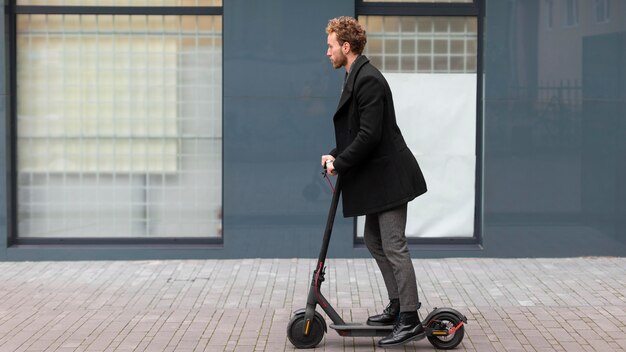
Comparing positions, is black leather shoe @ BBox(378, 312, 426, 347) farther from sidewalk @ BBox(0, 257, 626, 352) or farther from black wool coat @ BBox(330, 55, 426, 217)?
black wool coat @ BBox(330, 55, 426, 217)

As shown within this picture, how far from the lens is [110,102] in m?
9.73

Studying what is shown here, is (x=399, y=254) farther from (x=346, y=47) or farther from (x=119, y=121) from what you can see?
(x=119, y=121)

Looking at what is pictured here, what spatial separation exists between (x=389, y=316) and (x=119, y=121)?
4.27 m

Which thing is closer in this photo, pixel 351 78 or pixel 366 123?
pixel 366 123

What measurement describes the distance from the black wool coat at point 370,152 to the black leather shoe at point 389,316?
66cm

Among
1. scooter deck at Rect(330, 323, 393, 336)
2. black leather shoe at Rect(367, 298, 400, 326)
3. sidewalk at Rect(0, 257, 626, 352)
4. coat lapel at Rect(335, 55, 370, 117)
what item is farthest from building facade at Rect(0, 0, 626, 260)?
scooter deck at Rect(330, 323, 393, 336)

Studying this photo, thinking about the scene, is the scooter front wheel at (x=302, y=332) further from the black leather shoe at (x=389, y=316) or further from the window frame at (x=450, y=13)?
the window frame at (x=450, y=13)

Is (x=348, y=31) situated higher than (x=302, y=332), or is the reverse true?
(x=348, y=31)

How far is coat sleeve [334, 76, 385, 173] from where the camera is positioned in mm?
6055

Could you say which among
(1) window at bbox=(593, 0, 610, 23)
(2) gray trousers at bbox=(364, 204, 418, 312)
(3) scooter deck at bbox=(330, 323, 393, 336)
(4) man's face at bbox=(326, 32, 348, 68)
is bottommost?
(3) scooter deck at bbox=(330, 323, 393, 336)

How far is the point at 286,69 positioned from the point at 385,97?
11.1 ft

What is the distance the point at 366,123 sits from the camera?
6062 mm

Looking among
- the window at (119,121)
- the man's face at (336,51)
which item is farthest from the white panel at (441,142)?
the man's face at (336,51)

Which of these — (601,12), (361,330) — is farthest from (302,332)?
(601,12)
